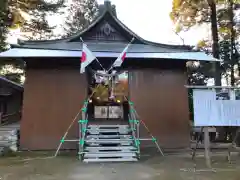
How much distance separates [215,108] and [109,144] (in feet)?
11.1

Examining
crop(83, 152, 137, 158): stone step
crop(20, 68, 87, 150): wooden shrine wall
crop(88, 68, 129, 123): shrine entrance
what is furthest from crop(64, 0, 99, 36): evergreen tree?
crop(83, 152, 137, 158): stone step

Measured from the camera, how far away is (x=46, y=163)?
21.1 feet

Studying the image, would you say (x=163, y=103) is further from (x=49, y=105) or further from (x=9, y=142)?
(x=9, y=142)

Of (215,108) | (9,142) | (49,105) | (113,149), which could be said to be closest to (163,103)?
(215,108)

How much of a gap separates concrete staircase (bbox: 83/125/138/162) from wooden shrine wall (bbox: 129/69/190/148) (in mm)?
1135

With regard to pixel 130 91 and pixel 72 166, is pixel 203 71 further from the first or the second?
pixel 72 166

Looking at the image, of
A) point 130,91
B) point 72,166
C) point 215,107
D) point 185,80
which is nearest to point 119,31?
point 130,91

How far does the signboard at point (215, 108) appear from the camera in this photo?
6312 millimetres

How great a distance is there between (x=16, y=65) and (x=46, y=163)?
13.4 meters

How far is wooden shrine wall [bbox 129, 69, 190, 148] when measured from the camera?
8.61 metres

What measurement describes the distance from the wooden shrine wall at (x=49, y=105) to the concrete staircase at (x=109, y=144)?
3.50 ft

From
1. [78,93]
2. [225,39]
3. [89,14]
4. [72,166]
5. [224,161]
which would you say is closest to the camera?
[72,166]

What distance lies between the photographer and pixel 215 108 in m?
6.43

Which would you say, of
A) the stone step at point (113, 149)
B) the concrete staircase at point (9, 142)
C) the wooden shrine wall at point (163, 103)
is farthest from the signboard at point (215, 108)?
the concrete staircase at point (9, 142)
